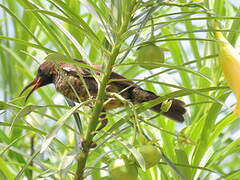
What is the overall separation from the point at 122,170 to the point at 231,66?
1.18 ft

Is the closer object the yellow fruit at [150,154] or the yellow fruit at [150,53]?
the yellow fruit at [150,154]

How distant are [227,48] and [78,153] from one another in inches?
17.1

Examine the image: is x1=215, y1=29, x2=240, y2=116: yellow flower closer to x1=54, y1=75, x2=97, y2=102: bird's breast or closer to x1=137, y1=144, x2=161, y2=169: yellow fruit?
x1=137, y1=144, x2=161, y2=169: yellow fruit

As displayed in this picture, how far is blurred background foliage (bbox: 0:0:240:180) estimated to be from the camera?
1.24 metres

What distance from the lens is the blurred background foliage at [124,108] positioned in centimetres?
124

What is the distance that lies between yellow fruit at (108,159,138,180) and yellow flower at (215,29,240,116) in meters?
0.28

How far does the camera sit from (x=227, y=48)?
1.31m

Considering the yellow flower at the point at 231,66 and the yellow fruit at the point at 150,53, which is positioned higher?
the yellow fruit at the point at 150,53

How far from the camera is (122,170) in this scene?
3.80ft

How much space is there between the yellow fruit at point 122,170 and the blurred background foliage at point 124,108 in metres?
0.03

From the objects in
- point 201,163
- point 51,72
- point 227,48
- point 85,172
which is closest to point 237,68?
point 227,48

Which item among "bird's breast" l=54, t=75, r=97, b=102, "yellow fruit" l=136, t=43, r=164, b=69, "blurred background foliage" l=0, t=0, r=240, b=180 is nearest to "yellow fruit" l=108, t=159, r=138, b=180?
"blurred background foliage" l=0, t=0, r=240, b=180

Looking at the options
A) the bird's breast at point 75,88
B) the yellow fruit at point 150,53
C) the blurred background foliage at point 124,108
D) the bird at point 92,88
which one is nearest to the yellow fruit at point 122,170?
the blurred background foliage at point 124,108

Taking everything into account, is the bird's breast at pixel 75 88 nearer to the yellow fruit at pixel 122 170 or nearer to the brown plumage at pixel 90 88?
the brown plumage at pixel 90 88
